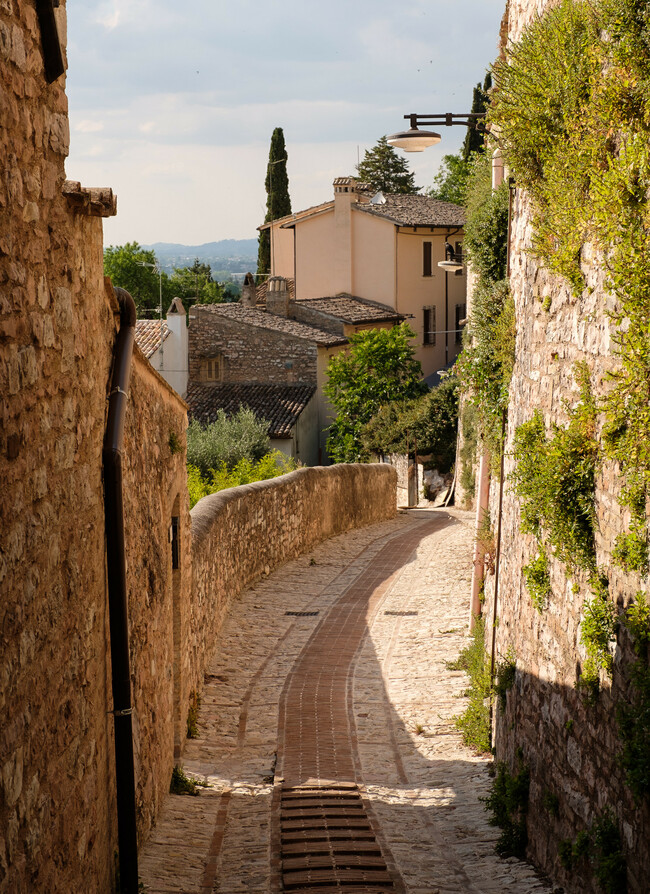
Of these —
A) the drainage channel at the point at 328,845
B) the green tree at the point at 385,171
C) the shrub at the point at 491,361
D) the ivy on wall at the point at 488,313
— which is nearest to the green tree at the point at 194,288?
the green tree at the point at 385,171

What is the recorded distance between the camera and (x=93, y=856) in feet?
13.0

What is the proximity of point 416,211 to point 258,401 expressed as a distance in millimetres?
14098

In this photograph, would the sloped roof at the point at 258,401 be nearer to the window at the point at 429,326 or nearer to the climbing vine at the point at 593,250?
the window at the point at 429,326

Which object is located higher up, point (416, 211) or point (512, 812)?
point (416, 211)

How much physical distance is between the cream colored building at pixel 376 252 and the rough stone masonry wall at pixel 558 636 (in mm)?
32884

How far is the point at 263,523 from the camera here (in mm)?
14430

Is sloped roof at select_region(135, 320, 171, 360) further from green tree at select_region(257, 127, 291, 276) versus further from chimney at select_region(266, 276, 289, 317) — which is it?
green tree at select_region(257, 127, 291, 276)

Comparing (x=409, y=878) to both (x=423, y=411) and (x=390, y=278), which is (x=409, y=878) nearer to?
(x=423, y=411)

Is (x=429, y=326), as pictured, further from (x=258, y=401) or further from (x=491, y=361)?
(x=491, y=361)

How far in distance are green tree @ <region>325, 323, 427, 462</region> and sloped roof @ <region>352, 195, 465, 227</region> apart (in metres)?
9.33

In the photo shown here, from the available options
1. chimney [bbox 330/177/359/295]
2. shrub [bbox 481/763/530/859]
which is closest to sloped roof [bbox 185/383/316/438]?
chimney [bbox 330/177/359/295]

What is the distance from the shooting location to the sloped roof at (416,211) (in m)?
39.7

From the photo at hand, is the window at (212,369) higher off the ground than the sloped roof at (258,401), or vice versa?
the window at (212,369)

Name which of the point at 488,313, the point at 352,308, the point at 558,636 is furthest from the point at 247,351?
the point at 558,636
